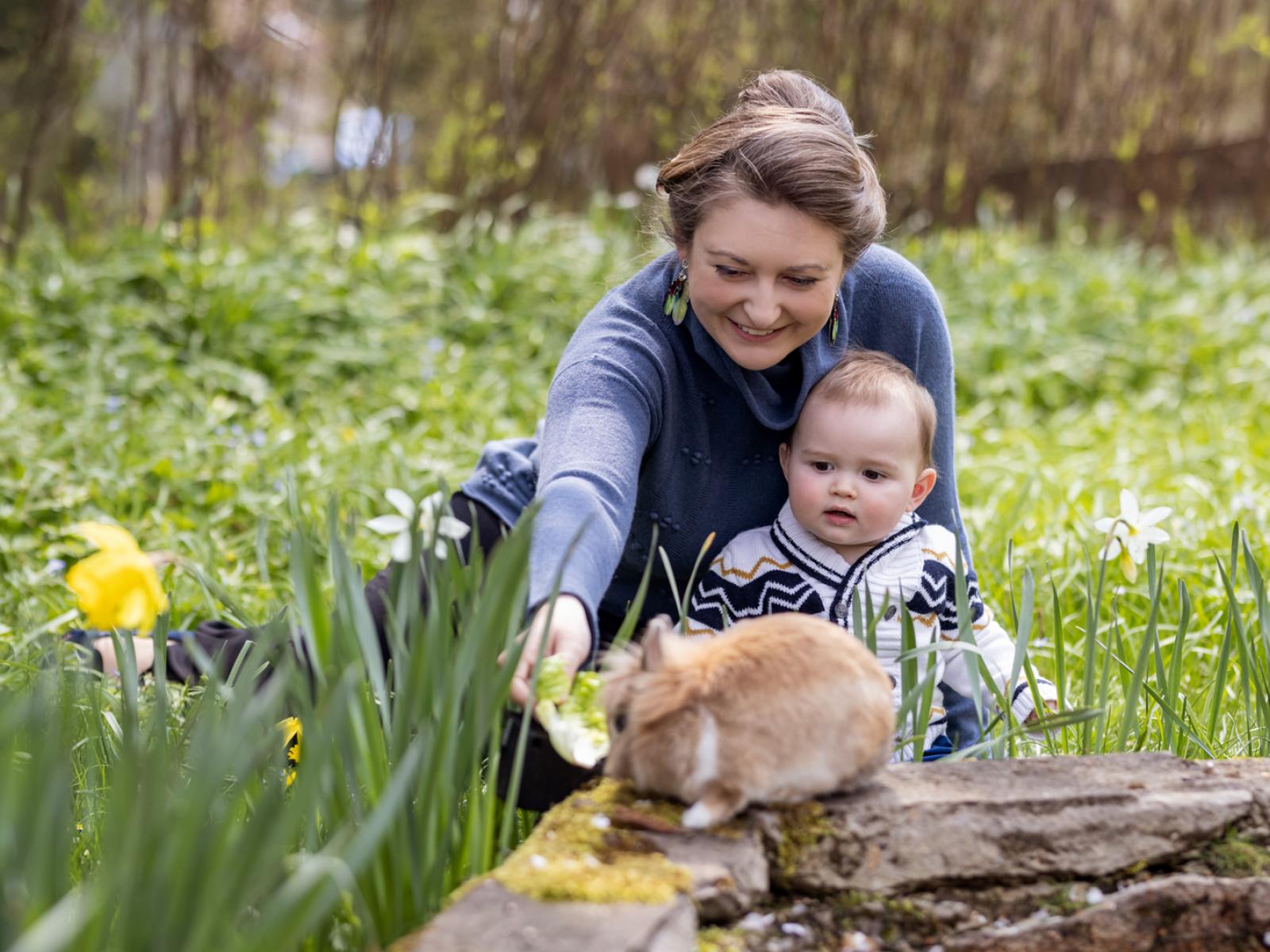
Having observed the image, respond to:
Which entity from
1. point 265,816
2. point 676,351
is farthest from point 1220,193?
point 265,816

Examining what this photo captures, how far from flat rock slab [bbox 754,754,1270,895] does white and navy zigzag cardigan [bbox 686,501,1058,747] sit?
0.62m

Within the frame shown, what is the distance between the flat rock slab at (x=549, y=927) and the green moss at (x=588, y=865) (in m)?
0.02

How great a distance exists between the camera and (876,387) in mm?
2219

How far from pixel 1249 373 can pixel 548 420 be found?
4.53m

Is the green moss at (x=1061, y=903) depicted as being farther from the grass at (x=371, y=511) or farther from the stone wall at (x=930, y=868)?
the grass at (x=371, y=511)

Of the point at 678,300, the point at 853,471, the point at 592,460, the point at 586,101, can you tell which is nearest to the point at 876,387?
the point at 853,471

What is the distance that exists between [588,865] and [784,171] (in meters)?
1.17

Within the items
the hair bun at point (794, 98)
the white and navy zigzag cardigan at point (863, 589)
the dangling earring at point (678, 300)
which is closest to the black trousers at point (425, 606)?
the white and navy zigzag cardigan at point (863, 589)

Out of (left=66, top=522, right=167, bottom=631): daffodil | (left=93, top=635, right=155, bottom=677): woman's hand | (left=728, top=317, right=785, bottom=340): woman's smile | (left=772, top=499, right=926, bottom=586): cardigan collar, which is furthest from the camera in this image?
(left=93, top=635, right=155, bottom=677): woman's hand

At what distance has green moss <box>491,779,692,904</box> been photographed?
1.24 metres

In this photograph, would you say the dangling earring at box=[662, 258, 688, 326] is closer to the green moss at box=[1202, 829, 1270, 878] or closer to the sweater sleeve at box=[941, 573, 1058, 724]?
the sweater sleeve at box=[941, 573, 1058, 724]

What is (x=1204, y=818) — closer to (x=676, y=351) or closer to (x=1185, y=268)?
(x=676, y=351)

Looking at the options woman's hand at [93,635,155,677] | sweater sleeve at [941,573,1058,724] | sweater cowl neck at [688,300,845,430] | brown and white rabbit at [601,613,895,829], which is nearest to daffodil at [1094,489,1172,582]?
sweater sleeve at [941,573,1058,724]

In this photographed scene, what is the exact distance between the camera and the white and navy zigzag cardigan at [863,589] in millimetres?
2201
